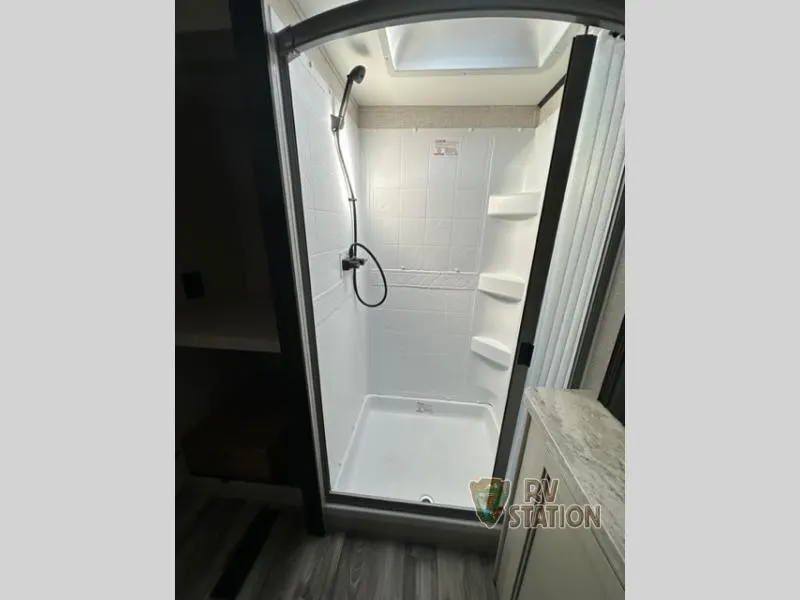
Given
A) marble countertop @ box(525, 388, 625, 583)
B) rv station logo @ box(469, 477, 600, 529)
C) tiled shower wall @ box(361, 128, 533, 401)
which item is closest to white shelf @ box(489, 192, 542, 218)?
tiled shower wall @ box(361, 128, 533, 401)

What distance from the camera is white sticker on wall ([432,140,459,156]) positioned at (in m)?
1.75

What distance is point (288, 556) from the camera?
46.1 inches

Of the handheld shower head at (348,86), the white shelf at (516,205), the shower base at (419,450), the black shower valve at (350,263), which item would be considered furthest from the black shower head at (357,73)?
the shower base at (419,450)

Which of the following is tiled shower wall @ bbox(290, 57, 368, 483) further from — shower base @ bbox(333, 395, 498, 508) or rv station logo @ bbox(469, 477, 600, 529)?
rv station logo @ bbox(469, 477, 600, 529)

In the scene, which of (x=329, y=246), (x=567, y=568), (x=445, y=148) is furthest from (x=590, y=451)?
(x=445, y=148)

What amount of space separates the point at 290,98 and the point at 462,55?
2.93ft

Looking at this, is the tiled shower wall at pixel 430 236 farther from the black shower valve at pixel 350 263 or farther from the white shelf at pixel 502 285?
the black shower valve at pixel 350 263

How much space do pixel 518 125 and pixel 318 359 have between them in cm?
172

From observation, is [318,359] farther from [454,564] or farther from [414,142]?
[414,142]

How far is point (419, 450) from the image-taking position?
178 cm

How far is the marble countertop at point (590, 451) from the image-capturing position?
479 millimetres

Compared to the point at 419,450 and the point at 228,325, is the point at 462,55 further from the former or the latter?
the point at 419,450

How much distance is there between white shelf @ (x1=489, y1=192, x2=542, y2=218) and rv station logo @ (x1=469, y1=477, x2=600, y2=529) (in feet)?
4.31

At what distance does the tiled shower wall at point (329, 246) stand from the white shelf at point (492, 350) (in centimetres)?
84
